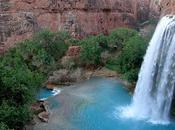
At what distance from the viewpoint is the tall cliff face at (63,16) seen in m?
27.9

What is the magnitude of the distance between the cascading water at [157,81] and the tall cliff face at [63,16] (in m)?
10.5

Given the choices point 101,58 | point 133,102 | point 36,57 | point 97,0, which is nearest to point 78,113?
point 133,102

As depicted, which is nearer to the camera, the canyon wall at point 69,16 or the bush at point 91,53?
the bush at point 91,53

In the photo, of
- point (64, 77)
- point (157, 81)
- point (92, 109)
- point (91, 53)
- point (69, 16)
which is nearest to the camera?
point (92, 109)

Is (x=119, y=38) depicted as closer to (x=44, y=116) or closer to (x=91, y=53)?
(x=91, y=53)

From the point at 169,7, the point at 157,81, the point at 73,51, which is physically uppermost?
the point at 169,7

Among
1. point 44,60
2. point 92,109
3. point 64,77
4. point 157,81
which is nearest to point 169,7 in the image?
point 157,81

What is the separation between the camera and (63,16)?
30359 mm

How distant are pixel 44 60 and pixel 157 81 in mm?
7948

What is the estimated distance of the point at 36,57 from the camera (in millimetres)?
24453

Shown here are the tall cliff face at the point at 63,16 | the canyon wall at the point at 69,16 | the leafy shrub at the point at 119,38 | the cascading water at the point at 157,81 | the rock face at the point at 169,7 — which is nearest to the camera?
the cascading water at the point at 157,81

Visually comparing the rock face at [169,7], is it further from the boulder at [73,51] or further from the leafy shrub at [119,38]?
the boulder at [73,51]

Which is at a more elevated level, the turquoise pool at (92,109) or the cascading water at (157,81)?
the cascading water at (157,81)

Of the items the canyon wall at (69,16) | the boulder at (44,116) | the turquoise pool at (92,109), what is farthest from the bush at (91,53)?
the boulder at (44,116)
